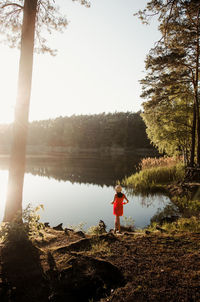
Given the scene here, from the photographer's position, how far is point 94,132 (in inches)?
3573

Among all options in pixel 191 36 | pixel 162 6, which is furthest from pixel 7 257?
pixel 191 36

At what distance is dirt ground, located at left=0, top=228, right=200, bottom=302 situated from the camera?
2541mm

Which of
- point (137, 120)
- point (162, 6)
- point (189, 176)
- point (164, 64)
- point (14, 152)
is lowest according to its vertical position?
point (189, 176)

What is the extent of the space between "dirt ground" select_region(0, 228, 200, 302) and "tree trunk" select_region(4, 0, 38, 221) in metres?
1.29

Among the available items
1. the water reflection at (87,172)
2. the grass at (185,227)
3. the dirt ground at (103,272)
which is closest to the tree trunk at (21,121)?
the dirt ground at (103,272)

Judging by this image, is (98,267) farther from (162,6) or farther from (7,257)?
(162,6)

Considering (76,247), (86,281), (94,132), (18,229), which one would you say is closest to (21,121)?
(18,229)

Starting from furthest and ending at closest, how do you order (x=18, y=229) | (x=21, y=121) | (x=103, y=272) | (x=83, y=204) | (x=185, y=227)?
(x=83, y=204) → (x=185, y=227) → (x=21, y=121) → (x=18, y=229) → (x=103, y=272)

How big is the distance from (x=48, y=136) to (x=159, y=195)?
3551 inches

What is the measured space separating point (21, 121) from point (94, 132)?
86.4 m

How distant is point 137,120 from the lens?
83875 mm

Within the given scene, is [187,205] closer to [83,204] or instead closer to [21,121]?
[83,204]

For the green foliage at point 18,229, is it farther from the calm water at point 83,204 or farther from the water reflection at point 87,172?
the water reflection at point 87,172

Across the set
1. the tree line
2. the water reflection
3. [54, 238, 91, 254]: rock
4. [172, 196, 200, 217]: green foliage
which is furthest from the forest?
[54, 238, 91, 254]: rock
